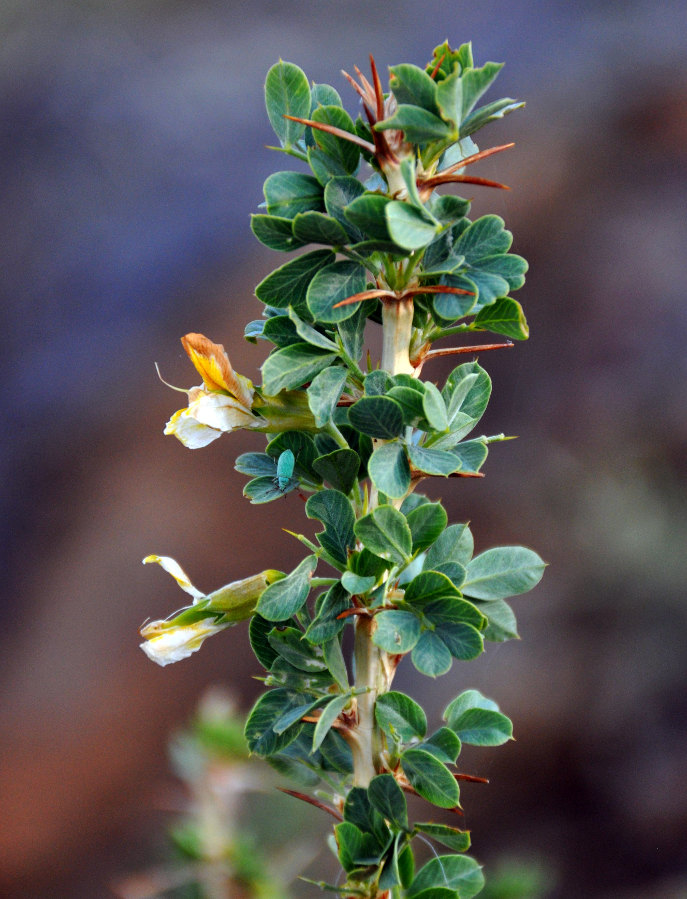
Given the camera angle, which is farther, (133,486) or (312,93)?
(133,486)

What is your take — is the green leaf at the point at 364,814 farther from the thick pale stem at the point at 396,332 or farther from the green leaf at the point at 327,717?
the thick pale stem at the point at 396,332

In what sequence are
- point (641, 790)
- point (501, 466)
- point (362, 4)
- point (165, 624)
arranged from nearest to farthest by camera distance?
point (165, 624) < point (641, 790) < point (501, 466) < point (362, 4)

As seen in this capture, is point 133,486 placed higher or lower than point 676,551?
higher

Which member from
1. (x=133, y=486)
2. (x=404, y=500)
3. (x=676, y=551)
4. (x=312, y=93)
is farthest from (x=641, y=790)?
(x=312, y=93)

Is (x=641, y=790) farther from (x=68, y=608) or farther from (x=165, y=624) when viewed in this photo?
(x=165, y=624)

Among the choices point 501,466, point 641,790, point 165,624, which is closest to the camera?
point 165,624

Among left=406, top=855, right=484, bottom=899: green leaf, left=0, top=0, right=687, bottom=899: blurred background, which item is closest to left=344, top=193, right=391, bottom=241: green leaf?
left=406, top=855, right=484, bottom=899: green leaf

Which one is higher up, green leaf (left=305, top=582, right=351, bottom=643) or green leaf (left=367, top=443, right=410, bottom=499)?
green leaf (left=367, top=443, right=410, bottom=499)

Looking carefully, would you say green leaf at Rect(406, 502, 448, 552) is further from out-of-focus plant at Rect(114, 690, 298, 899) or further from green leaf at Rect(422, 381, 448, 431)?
out-of-focus plant at Rect(114, 690, 298, 899)
